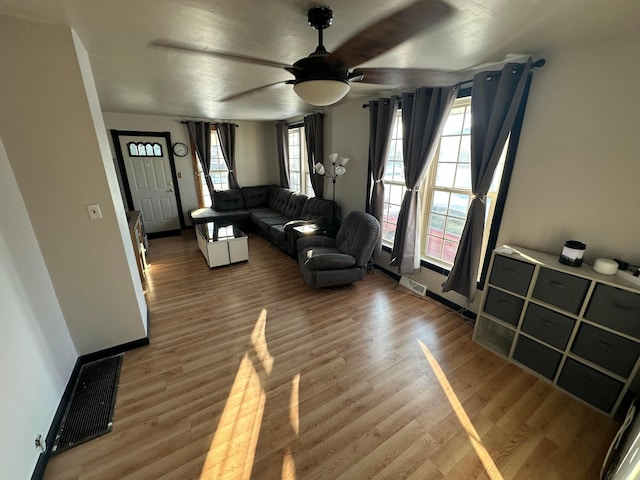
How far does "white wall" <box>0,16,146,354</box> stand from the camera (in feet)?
5.02

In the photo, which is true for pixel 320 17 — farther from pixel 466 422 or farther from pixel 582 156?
pixel 466 422

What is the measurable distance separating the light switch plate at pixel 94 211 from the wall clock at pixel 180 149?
3947mm

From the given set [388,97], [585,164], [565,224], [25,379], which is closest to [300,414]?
[25,379]

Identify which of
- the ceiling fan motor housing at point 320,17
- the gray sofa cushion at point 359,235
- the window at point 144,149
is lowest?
the gray sofa cushion at point 359,235

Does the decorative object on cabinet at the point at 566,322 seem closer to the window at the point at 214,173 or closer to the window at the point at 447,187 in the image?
the window at the point at 447,187

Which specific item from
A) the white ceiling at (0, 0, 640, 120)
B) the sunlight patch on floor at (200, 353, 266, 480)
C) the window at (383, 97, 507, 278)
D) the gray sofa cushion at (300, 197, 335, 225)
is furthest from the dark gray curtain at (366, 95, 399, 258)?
the sunlight patch on floor at (200, 353, 266, 480)

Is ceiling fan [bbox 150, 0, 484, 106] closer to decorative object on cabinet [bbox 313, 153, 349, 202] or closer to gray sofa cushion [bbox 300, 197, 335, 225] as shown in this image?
decorative object on cabinet [bbox 313, 153, 349, 202]

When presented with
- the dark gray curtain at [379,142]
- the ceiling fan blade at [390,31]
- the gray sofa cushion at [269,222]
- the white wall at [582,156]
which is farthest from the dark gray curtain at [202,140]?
the white wall at [582,156]

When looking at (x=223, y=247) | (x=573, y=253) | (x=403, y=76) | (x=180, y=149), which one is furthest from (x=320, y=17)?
(x=180, y=149)

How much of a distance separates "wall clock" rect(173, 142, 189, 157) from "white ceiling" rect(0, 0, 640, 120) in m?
2.96

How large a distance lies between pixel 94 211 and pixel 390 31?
87.0 inches

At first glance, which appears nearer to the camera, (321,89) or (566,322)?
(321,89)

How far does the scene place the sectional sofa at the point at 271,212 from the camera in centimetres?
417

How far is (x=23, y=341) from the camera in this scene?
57.1 inches
